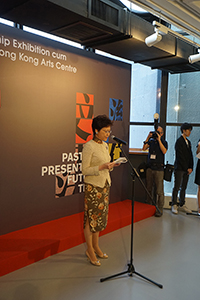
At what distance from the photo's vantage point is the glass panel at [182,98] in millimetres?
5586

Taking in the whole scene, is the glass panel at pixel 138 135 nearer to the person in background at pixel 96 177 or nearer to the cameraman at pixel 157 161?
the cameraman at pixel 157 161

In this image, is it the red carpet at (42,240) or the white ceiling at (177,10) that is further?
the white ceiling at (177,10)

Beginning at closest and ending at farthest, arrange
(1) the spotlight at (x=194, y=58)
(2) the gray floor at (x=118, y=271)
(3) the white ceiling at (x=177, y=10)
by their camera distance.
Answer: (2) the gray floor at (x=118, y=271) < (3) the white ceiling at (x=177, y=10) < (1) the spotlight at (x=194, y=58)

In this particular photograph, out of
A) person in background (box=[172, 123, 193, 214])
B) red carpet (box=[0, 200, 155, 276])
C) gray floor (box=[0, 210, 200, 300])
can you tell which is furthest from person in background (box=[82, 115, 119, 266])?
person in background (box=[172, 123, 193, 214])

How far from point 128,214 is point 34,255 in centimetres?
184

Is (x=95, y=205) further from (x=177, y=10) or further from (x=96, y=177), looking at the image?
(x=177, y=10)

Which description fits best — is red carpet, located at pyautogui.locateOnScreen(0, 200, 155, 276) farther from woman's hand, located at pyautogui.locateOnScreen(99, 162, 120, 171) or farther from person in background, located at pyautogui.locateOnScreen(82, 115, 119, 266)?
woman's hand, located at pyautogui.locateOnScreen(99, 162, 120, 171)

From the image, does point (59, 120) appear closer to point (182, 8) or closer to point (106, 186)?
point (106, 186)

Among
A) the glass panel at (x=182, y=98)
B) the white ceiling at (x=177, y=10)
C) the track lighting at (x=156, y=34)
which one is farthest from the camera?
the glass panel at (x=182, y=98)

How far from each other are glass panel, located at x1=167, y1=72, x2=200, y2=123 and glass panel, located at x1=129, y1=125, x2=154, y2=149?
55 centimetres

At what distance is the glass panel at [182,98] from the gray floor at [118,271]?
2.63 metres

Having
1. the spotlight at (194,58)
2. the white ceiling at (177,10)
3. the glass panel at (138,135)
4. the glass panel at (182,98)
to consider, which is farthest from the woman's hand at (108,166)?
the glass panel at (182,98)

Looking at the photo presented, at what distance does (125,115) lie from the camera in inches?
202

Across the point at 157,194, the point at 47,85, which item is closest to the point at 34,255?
the point at 47,85
